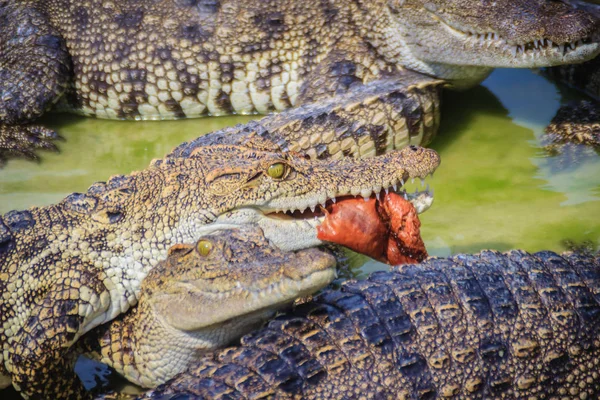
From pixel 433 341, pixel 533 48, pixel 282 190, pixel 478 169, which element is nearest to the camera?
pixel 433 341

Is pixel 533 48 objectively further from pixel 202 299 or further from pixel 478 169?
pixel 202 299

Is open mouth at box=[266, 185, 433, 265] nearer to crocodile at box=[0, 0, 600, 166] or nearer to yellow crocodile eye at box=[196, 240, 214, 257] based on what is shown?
yellow crocodile eye at box=[196, 240, 214, 257]

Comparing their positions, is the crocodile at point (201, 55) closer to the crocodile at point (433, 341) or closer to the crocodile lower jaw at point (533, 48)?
the crocodile lower jaw at point (533, 48)

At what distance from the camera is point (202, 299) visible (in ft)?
8.86

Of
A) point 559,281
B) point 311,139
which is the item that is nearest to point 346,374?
point 559,281

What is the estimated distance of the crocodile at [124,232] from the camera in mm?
3066

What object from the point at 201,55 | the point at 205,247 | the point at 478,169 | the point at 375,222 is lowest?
the point at 478,169

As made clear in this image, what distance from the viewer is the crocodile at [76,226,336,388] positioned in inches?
101

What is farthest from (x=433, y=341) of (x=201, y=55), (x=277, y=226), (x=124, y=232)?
(x=201, y=55)

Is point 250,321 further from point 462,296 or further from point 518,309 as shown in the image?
point 518,309

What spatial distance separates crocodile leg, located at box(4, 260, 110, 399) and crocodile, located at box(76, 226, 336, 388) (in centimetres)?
16

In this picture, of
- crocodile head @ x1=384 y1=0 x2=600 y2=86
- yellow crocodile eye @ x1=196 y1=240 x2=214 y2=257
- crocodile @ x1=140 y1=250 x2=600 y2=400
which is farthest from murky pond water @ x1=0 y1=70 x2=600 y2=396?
yellow crocodile eye @ x1=196 y1=240 x2=214 y2=257

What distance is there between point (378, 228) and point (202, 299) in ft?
2.84

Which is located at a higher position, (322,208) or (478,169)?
(322,208)
